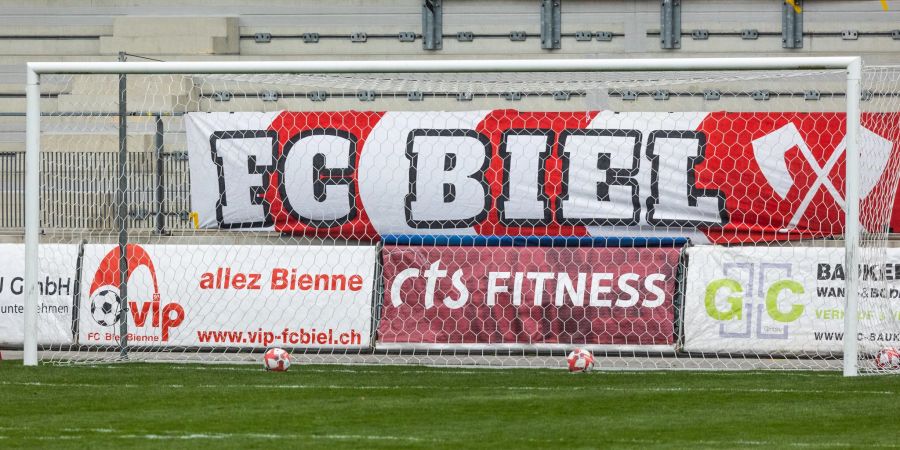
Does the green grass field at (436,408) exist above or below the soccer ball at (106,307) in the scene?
below

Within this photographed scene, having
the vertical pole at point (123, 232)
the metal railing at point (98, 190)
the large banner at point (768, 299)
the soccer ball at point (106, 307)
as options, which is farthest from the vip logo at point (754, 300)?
the soccer ball at point (106, 307)

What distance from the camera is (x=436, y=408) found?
26.5 ft

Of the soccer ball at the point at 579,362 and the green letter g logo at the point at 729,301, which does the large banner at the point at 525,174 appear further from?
the soccer ball at the point at 579,362

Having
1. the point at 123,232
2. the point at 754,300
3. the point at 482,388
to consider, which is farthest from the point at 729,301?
the point at 123,232

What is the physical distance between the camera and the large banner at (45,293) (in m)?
13.7

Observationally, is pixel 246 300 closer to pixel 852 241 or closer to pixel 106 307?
pixel 106 307

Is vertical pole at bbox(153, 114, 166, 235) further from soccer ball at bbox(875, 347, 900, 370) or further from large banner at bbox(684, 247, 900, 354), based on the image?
soccer ball at bbox(875, 347, 900, 370)

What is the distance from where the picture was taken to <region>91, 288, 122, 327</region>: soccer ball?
44.0 ft

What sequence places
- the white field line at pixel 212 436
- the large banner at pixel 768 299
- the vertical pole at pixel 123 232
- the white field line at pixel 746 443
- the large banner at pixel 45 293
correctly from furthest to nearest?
the large banner at pixel 45 293 → the large banner at pixel 768 299 → the vertical pole at pixel 123 232 → the white field line at pixel 212 436 → the white field line at pixel 746 443

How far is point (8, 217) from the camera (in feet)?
65.5

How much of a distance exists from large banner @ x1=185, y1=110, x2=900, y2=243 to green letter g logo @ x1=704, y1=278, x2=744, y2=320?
1.89 feet

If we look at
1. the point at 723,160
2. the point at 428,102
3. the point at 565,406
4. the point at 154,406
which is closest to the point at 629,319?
the point at 723,160

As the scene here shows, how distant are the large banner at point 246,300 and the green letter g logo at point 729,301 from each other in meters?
3.24

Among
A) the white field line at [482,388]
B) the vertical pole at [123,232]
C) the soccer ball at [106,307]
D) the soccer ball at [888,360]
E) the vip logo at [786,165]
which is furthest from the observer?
the soccer ball at [106,307]
